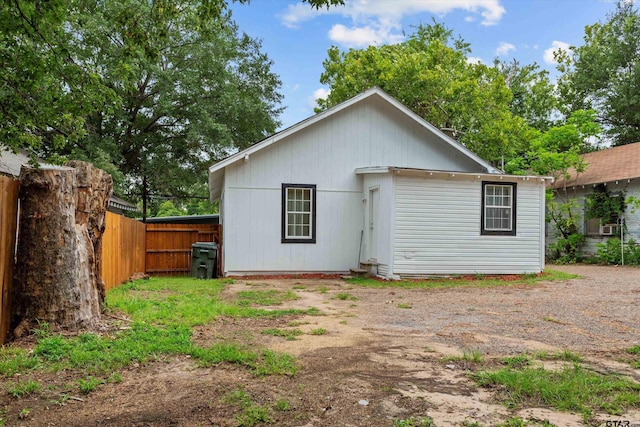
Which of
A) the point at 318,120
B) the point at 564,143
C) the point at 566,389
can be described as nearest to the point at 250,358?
the point at 566,389

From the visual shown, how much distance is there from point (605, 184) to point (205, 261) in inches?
645

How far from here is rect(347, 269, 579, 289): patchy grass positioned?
37.0 ft

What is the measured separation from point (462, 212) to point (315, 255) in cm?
439

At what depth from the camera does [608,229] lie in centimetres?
1875

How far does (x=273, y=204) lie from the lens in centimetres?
1325

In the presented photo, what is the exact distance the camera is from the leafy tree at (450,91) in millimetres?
23016

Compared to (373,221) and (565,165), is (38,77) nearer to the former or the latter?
(373,221)

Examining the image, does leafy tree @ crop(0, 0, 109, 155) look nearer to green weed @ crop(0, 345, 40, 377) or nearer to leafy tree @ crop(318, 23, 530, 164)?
green weed @ crop(0, 345, 40, 377)

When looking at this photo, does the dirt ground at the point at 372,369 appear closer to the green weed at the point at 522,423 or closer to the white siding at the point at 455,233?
the green weed at the point at 522,423

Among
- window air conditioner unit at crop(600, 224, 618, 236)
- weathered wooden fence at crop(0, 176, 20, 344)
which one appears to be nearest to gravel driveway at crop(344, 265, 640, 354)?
weathered wooden fence at crop(0, 176, 20, 344)

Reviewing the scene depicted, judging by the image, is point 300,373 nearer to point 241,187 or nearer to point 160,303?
point 160,303

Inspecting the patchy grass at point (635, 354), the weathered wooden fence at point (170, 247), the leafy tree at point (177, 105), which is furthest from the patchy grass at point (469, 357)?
the leafy tree at point (177, 105)

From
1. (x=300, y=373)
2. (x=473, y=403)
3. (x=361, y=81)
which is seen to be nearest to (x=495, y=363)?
(x=473, y=403)

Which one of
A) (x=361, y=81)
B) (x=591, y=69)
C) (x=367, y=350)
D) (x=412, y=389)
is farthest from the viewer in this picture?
(x=591, y=69)
